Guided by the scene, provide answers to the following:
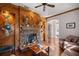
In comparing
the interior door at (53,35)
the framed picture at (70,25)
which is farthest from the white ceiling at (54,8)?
the framed picture at (70,25)

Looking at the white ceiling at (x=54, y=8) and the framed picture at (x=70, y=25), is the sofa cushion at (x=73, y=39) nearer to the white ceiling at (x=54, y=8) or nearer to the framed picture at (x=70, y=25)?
the framed picture at (x=70, y=25)

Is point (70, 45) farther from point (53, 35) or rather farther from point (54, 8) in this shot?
point (54, 8)

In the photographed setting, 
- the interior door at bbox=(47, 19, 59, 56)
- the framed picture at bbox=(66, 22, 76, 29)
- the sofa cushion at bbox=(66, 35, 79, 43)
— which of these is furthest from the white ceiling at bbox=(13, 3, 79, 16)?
the sofa cushion at bbox=(66, 35, 79, 43)

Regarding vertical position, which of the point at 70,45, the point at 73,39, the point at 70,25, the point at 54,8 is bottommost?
the point at 70,45

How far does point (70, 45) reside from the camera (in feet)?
8.78

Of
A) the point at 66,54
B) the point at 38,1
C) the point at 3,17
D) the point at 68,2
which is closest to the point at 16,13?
the point at 3,17

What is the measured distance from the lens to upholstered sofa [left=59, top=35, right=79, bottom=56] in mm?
2636

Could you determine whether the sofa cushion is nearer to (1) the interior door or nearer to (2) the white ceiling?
(1) the interior door

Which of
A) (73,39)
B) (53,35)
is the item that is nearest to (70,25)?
(73,39)

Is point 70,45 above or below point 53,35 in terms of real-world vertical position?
below

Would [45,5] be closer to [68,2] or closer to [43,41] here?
[68,2]

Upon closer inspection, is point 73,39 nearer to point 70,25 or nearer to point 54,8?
point 70,25

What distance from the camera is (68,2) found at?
8.80ft

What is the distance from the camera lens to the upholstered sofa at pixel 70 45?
8.65 feet
